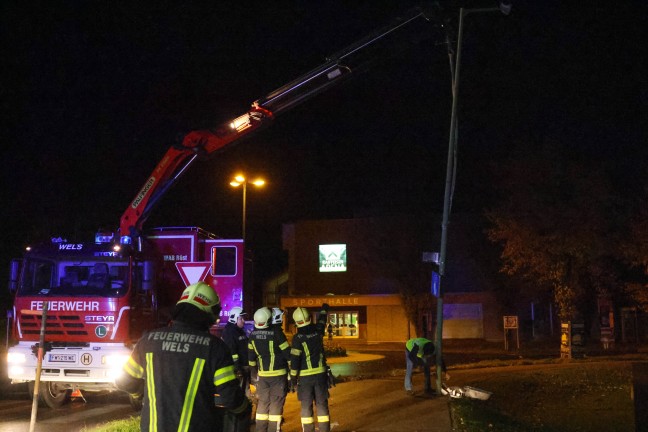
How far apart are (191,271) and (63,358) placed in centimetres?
270

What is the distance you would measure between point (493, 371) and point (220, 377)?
658 inches

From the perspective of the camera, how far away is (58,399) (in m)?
12.3

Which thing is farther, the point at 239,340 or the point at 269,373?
the point at 239,340

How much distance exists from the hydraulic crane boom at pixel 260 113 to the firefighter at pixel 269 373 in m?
4.76

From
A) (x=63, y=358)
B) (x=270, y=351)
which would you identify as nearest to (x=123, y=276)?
(x=63, y=358)

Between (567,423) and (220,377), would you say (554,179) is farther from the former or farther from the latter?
(220,377)

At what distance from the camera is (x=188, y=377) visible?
13.4 feet

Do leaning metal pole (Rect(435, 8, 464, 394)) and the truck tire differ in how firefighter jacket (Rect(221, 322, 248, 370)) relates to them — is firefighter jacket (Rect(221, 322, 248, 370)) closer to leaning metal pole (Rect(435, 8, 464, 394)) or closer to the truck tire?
the truck tire

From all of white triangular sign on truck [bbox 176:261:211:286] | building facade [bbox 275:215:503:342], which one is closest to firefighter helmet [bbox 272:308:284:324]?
white triangular sign on truck [bbox 176:261:211:286]

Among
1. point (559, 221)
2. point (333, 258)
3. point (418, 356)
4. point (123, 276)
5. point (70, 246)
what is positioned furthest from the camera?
point (333, 258)

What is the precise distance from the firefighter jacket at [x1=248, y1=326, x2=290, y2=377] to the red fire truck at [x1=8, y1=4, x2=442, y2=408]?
10.4ft

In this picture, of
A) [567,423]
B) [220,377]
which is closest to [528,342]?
[567,423]

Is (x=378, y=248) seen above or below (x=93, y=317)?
above

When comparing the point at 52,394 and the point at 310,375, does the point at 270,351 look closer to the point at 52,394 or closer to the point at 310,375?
the point at 310,375
